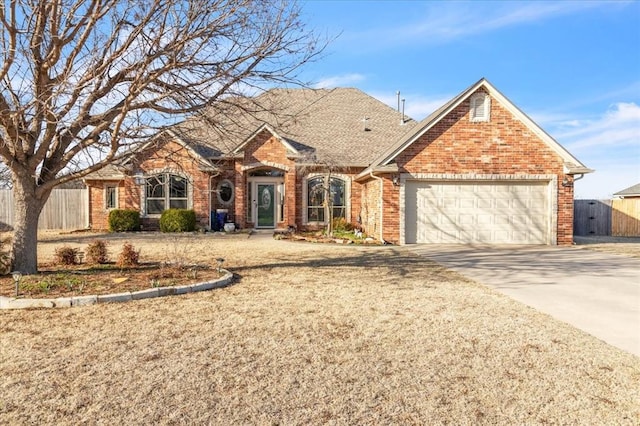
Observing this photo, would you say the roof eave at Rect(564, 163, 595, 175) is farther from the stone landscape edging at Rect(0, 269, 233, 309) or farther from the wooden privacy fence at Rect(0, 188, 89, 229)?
the wooden privacy fence at Rect(0, 188, 89, 229)

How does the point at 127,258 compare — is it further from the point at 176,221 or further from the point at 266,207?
the point at 266,207

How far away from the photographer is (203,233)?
1761 cm

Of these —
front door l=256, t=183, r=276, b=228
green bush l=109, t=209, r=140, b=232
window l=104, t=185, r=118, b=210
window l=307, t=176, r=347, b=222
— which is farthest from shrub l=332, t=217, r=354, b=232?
window l=104, t=185, r=118, b=210

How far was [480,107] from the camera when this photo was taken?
46.9ft

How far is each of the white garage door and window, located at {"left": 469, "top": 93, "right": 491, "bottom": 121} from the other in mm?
2272

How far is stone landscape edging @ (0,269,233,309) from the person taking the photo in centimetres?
578

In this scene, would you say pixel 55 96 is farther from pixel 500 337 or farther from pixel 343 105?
pixel 343 105

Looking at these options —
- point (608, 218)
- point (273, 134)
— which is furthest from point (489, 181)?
point (608, 218)

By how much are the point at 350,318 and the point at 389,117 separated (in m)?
18.3

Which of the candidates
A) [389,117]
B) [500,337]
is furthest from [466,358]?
[389,117]

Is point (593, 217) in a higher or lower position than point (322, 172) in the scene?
lower

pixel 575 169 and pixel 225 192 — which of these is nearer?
pixel 575 169

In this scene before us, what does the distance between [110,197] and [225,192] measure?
223 inches

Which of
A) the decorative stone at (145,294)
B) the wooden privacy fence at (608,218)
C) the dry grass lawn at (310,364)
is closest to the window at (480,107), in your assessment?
the dry grass lawn at (310,364)
